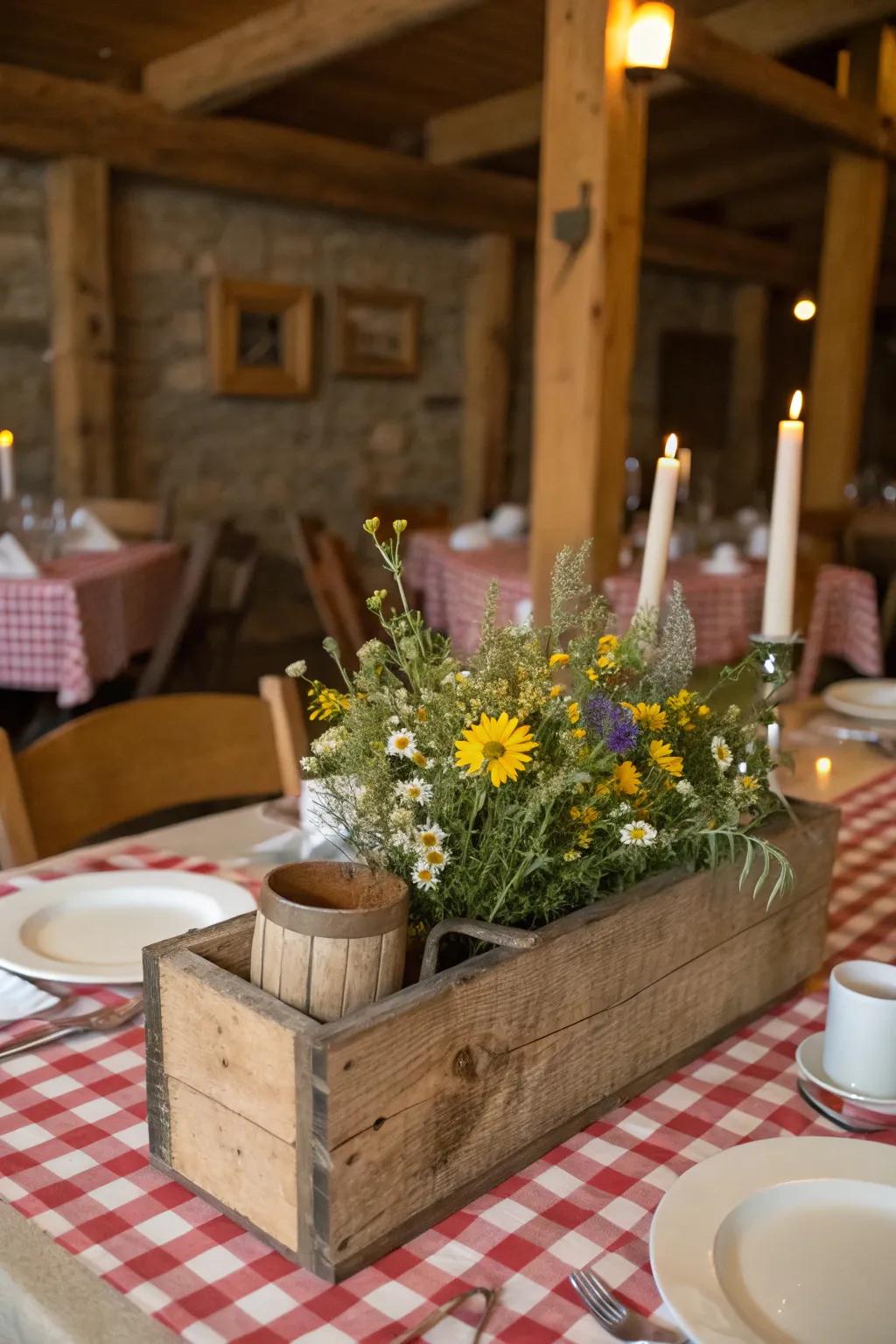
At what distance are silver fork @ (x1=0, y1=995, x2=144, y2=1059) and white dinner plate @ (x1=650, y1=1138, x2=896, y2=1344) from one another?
0.47 metres

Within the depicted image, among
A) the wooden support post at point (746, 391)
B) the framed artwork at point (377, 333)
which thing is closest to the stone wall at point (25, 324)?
the framed artwork at point (377, 333)

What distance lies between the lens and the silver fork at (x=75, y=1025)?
0.93 meters

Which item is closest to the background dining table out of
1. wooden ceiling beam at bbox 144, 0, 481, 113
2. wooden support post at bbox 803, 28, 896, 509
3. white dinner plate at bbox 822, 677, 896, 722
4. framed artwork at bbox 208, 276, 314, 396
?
white dinner plate at bbox 822, 677, 896, 722

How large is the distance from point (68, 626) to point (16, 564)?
28 cm

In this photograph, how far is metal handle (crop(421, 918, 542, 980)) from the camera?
76 centimetres

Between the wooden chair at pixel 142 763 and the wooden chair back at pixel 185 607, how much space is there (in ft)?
5.91

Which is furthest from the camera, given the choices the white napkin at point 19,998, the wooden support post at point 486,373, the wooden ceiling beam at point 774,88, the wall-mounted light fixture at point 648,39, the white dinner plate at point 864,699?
the wooden support post at point 486,373

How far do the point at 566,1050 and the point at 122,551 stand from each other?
3.47 m

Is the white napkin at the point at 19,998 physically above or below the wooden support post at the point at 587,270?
below

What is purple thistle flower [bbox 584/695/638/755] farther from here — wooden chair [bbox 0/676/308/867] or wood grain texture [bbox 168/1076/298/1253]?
wooden chair [bbox 0/676/308/867]

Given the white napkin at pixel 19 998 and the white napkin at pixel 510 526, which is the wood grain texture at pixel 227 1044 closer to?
the white napkin at pixel 19 998

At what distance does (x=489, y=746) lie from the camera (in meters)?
0.75

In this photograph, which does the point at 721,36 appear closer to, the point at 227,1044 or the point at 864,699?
the point at 864,699

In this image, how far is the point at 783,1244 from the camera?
0.72 m
